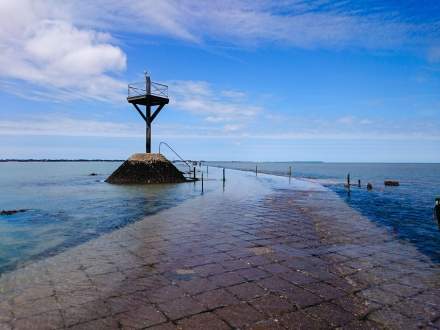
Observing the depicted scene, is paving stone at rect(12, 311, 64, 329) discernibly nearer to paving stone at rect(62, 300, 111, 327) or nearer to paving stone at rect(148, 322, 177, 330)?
paving stone at rect(62, 300, 111, 327)

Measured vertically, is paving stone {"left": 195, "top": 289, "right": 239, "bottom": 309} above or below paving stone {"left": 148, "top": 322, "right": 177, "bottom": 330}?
above

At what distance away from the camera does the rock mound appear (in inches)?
1313

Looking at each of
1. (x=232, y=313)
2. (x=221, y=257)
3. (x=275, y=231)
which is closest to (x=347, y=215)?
(x=275, y=231)

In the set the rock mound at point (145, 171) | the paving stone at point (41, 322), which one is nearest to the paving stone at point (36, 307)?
the paving stone at point (41, 322)

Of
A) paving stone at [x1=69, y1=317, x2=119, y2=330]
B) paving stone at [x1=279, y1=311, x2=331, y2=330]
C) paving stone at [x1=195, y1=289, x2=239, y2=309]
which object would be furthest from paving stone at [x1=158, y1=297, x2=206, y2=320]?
paving stone at [x1=279, y1=311, x2=331, y2=330]

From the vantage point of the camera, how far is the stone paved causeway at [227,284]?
A: 14.9 ft

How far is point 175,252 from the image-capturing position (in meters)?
8.02

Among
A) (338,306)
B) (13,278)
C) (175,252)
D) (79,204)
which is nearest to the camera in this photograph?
(338,306)

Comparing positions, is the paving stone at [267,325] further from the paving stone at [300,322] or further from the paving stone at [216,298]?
the paving stone at [216,298]

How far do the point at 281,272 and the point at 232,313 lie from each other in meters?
Result: 2.13

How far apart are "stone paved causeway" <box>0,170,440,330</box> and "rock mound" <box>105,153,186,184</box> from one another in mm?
23328

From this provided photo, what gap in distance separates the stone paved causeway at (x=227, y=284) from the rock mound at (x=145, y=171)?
23328 mm

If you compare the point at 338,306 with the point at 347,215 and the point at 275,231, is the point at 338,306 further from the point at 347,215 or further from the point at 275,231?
the point at 347,215

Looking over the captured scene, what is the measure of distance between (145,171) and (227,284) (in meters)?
28.6
